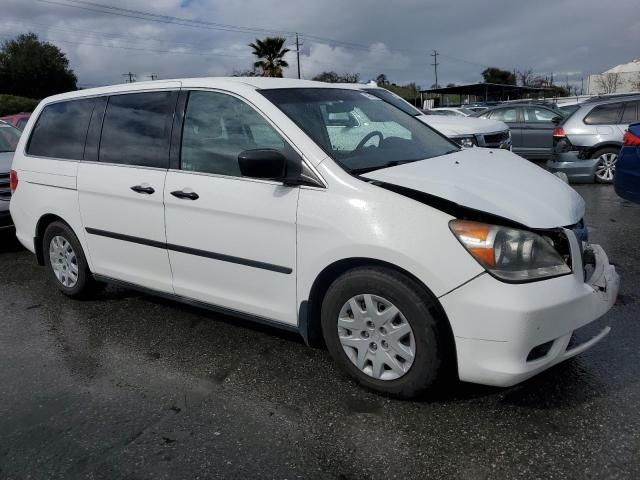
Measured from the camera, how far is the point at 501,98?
60.8 metres

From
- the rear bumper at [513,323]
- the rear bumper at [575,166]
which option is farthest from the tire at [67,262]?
the rear bumper at [575,166]

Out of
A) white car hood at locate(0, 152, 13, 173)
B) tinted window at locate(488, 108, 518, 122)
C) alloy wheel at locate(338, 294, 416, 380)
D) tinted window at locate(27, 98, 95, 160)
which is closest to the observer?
alloy wheel at locate(338, 294, 416, 380)

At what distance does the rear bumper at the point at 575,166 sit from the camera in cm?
1002

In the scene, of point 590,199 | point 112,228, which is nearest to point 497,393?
point 112,228

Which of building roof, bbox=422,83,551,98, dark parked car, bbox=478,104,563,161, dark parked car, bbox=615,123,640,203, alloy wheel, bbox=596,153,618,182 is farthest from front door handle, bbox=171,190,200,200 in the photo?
building roof, bbox=422,83,551,98

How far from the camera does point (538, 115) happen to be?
44.8 feet

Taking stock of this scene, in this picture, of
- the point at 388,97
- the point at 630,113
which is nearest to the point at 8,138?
the point at 388,97

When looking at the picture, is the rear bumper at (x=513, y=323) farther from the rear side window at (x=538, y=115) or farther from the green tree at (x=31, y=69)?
the green tree at (x=31, y=69)

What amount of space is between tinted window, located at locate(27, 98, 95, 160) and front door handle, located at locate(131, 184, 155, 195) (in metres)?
0.85

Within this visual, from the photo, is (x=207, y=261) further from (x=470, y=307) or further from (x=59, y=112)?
(x=59, y=112)

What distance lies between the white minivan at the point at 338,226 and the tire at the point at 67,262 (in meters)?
0.13

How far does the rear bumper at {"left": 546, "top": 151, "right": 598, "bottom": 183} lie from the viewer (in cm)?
1002

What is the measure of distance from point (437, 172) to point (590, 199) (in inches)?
264

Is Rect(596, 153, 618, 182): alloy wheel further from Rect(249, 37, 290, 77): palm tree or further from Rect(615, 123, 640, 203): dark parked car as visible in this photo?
Rect(249, 37, 290, 77): palm tree
